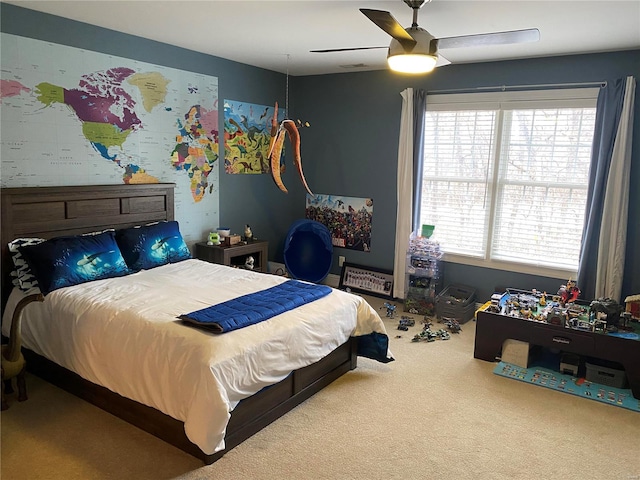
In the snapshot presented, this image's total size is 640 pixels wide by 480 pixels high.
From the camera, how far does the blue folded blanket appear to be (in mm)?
2631

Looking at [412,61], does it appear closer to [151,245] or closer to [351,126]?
[151,245]

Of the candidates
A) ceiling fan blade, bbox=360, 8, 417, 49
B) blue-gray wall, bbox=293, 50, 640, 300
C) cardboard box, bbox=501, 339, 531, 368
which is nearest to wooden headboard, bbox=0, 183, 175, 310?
blue-gray wall, bbox=293, 50, 640, 300

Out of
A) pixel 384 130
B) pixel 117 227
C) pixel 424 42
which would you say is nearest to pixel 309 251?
pixel 384 130

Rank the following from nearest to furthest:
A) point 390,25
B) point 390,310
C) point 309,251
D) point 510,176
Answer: point 390,25
point 510,176
point 390,310
point 309,251

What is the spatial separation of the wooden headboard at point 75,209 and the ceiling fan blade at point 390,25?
2573mm

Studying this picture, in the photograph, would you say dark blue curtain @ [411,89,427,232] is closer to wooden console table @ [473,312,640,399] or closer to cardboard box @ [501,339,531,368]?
wooden console table @ [473,312,640,399]

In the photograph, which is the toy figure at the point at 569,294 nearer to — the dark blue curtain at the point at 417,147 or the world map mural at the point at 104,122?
the dark blue curtain at the point at 417,147

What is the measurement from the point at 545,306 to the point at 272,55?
3308 millimetres

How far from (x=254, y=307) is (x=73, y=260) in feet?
4.55

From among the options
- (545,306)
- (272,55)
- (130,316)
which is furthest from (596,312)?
(272,55)

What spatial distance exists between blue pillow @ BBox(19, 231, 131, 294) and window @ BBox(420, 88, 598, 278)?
3.09 meters

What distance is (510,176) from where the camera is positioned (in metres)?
4.61

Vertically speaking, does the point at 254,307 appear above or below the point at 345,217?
below

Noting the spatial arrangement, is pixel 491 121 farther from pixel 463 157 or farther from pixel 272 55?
pixel 272 55
